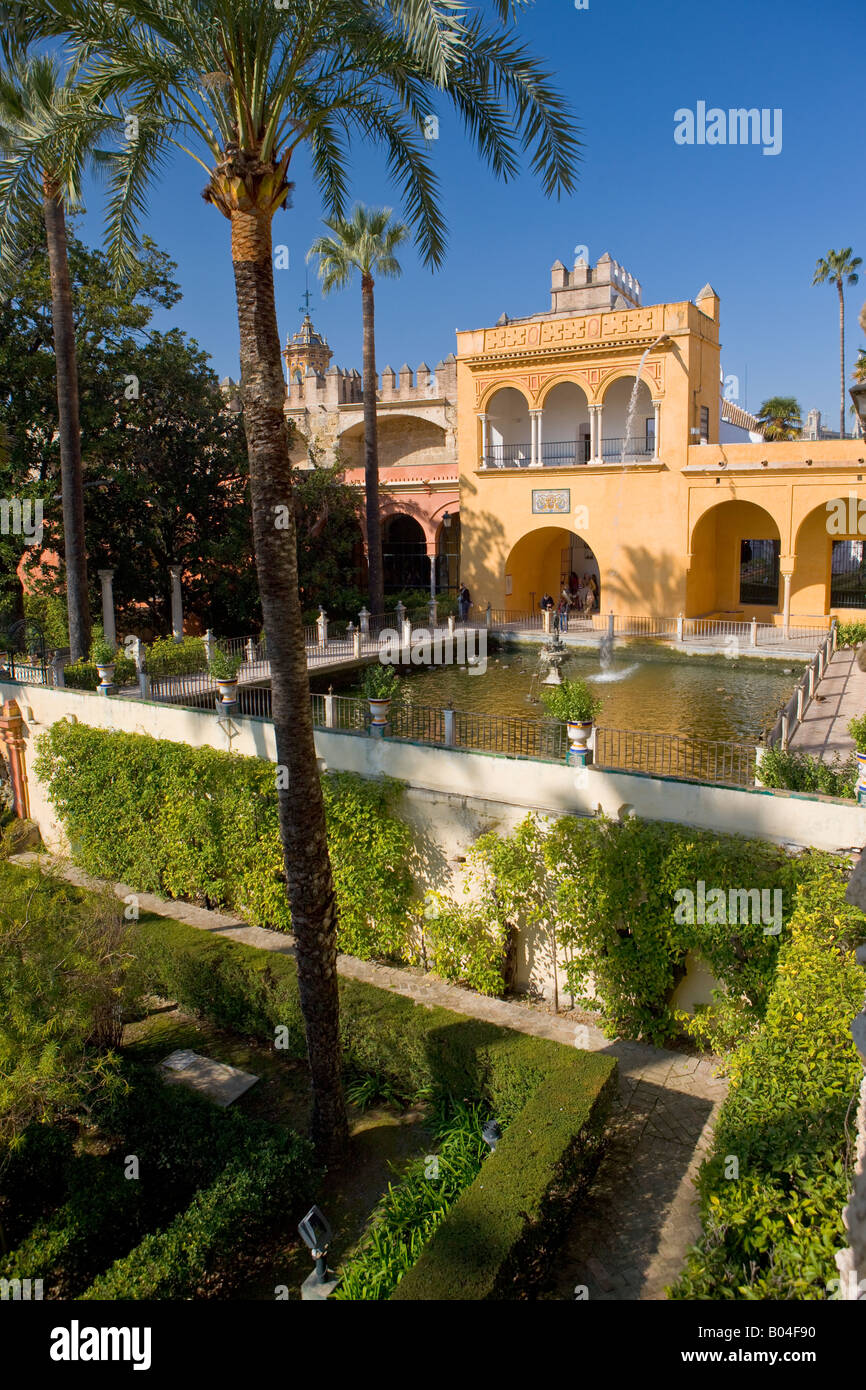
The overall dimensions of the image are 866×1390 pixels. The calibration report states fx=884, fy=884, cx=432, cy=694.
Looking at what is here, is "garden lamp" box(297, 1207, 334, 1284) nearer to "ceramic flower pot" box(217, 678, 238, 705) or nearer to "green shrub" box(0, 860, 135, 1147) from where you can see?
"green shrub" box(0, 860, 135, 1147)

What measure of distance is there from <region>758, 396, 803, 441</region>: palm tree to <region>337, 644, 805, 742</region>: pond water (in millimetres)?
23073

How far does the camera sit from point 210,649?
16500 mm

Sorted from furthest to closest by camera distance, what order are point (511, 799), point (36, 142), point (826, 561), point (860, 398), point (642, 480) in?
point (642, 480) → point (826, 561) → point (511, 799) → point (36, 142) → point (860, 398)

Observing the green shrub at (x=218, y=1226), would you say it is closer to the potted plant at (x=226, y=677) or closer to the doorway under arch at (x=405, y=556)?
the potted plant at (x=226, y=677)

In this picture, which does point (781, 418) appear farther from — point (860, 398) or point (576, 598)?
point (860, 398)

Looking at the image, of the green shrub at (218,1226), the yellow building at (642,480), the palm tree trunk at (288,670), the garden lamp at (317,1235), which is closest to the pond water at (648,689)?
the yellow building at (642,480)

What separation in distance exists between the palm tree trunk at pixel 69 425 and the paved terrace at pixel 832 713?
492 inches

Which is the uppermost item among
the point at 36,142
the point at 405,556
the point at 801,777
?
the point at 36,142

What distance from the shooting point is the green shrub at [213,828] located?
34.1 ft

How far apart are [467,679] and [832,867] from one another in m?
10.8

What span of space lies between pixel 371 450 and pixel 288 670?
648 inches

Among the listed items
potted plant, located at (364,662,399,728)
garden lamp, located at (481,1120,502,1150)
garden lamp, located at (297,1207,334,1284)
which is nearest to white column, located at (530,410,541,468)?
potted plant, located at (364,662,399,728)

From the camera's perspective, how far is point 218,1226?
5934 millimetres

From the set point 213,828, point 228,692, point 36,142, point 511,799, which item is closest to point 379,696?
point 511,799
